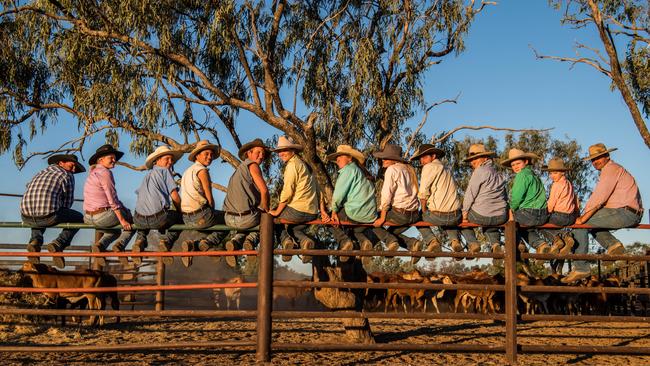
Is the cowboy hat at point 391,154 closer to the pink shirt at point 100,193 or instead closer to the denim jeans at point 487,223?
the denim jeans at point 487,223

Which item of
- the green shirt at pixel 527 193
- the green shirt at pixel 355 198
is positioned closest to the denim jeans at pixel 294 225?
the green shirt at pixel 355 198

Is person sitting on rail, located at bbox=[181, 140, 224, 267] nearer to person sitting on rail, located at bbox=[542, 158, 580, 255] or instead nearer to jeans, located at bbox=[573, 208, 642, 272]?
person sitting on rail, located at bbox=[542, 158, 580, 255]

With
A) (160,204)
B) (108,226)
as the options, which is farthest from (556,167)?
(108,226)

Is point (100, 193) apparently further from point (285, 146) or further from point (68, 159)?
point (285, 146)

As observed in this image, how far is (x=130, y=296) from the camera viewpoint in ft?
58.2

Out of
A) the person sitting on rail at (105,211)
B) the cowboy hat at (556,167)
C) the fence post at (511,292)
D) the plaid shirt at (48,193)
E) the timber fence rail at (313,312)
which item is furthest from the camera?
the cowboy hat at (556,167)

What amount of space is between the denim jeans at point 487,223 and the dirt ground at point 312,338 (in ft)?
4.38

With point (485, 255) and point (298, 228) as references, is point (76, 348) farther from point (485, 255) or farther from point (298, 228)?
point (485, 255)

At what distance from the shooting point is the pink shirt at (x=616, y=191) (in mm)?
8608

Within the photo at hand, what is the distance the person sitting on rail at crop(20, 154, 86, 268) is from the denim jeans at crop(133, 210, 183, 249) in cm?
85

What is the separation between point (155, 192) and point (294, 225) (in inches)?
63.5

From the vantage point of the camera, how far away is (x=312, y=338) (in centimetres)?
998

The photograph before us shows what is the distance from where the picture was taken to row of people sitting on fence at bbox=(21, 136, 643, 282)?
855 centimetres

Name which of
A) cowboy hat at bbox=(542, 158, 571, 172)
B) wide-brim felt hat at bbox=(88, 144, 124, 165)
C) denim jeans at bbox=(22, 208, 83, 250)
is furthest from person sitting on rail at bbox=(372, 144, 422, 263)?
denim jeans at bbox=(22, 208, 83, 250)
